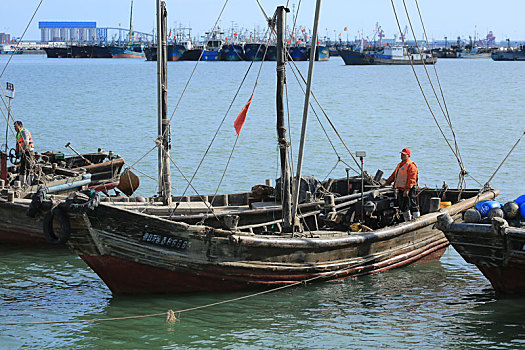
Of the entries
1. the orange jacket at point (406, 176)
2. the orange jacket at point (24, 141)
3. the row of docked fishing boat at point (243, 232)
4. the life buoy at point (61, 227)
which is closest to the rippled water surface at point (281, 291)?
the row of docked fishing boat at point (243, 232)

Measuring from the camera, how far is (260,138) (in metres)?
41.5

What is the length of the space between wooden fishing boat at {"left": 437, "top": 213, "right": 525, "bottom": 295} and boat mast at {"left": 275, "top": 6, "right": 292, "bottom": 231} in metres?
2.84

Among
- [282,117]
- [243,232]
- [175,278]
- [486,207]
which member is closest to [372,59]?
[282,117]

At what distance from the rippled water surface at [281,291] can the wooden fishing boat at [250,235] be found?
353mm

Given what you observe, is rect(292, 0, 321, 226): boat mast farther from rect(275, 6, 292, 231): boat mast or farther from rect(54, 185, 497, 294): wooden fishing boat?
rect(54, 185, 497, 294): wooden fishing boat

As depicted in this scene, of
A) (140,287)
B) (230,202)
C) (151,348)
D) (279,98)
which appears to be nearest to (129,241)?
(140,287)

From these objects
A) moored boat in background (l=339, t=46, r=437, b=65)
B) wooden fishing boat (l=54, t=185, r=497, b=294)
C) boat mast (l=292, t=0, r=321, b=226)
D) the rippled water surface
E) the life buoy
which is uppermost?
moored boat in background (l=339, t=46, r=437, b=65)

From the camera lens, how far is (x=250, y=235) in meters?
14.8

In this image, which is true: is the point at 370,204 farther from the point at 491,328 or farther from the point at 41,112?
the point at 41,112

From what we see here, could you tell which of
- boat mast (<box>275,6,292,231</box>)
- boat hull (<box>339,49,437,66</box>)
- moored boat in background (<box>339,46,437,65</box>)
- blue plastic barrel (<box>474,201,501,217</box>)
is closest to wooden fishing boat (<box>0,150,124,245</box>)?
boat mast (<box>275,6,292,231</box>)

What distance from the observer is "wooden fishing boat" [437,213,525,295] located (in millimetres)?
13844

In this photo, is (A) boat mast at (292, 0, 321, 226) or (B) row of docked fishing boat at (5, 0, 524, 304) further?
(A) boat mast at (292, 0, 321, 226)

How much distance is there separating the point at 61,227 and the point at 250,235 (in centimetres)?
Answer: 322

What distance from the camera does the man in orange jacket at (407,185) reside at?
16875 mm
